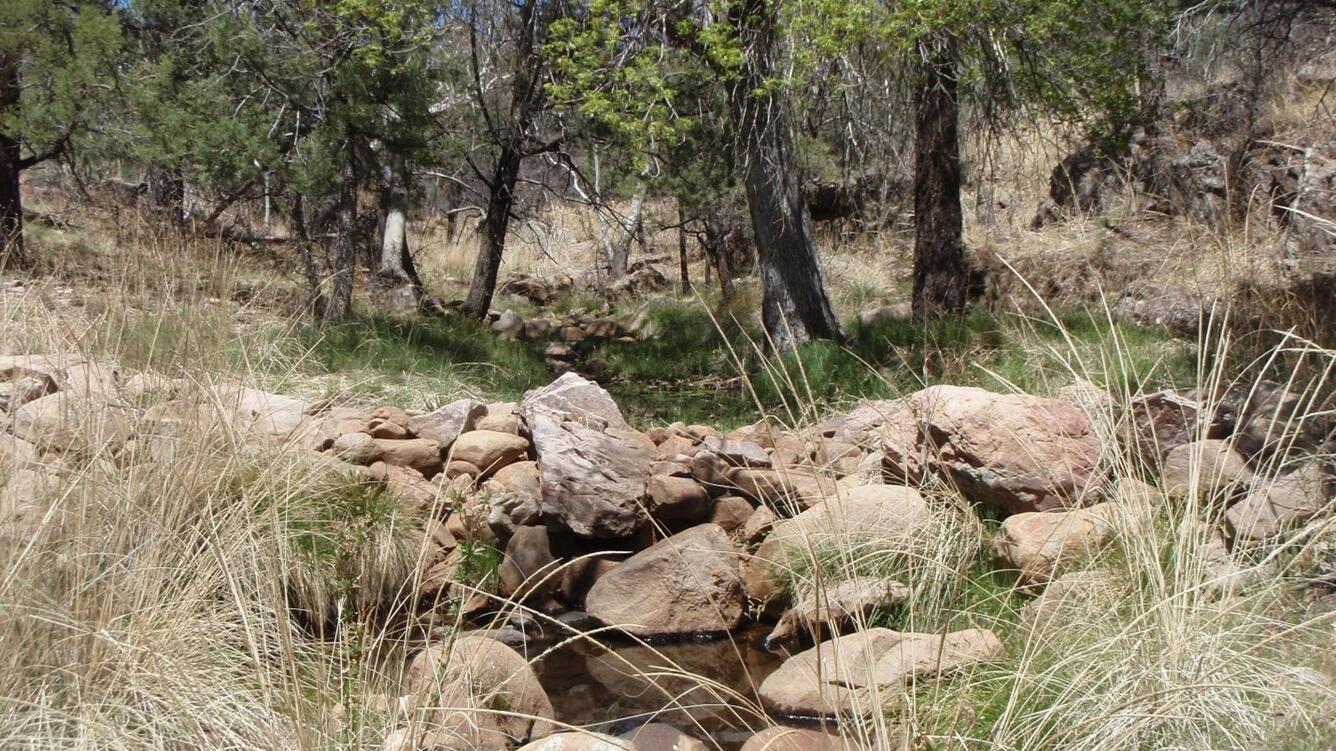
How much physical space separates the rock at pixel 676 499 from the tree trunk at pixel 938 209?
410 centimetres

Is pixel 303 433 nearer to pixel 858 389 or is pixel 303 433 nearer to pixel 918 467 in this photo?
pixel 918 467

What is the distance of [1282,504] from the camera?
12.5ft

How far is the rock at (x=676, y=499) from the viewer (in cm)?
593

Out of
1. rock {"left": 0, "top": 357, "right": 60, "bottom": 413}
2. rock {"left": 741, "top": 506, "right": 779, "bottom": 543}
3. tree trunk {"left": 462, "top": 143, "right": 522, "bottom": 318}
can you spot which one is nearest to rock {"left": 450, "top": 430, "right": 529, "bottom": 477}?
rock {"left": 741, "top": 506, "right": 779, "bottom": 543}

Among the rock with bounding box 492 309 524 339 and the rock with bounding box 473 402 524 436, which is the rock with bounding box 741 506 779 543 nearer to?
the rock with bounding box 473 402 524 436

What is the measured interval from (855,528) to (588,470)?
1636 mm

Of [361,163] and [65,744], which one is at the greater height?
[361,163]

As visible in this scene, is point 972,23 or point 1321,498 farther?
point 972,23

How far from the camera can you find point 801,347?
8.98 m

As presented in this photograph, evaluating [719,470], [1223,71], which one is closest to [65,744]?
[719,470]

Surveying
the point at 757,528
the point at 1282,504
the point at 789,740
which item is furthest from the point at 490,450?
the point at 1282,504

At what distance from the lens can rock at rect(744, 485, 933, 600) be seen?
179 inches

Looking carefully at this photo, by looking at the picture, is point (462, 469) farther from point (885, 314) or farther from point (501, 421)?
point (885, 314)

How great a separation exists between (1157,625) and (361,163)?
10.3 metres
